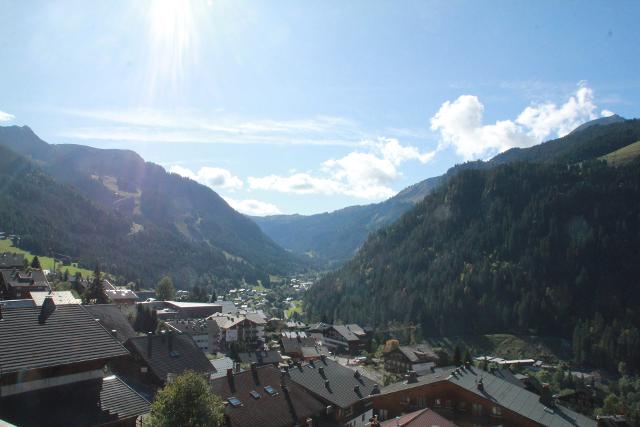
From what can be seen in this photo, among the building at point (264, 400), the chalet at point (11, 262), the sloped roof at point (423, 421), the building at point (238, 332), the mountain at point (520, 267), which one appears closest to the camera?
the sloped roof at point (423, 421)

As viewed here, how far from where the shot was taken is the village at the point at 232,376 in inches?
634

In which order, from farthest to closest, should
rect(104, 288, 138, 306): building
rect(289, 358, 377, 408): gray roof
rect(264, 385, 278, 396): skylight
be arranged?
1. rect(104, 288, 138, 306): building
2. rect(289, 358, 377, 408): gray roof
3. rect(264, 385, 278, 396): skylight

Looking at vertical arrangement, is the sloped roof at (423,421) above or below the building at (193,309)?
above

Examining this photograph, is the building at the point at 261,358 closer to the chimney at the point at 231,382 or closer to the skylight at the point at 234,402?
the chimney at the point at 231,382

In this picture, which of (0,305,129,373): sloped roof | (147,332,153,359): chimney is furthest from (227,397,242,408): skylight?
(0,305,129,373): sloped roof

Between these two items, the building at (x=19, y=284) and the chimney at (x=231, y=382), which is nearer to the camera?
the chimney at (x=231, y=382)

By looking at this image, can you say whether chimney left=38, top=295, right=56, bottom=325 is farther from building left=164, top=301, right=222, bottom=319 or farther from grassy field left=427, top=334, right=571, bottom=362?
grassy field left=427, top=334, right=571, bottom=362

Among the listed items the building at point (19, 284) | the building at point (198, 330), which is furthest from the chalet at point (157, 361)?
the building at point (198, 330)

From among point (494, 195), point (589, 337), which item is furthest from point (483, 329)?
point (494, 195)

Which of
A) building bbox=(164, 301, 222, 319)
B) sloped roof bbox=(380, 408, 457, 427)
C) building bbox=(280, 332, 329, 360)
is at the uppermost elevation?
sloped roof bbox=(380, 408, 457, 427)

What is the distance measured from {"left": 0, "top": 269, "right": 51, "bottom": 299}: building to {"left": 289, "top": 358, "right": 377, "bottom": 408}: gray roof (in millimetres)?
41787

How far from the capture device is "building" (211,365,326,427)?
3353 cm

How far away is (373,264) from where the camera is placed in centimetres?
19075

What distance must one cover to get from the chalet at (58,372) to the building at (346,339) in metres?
92.0
